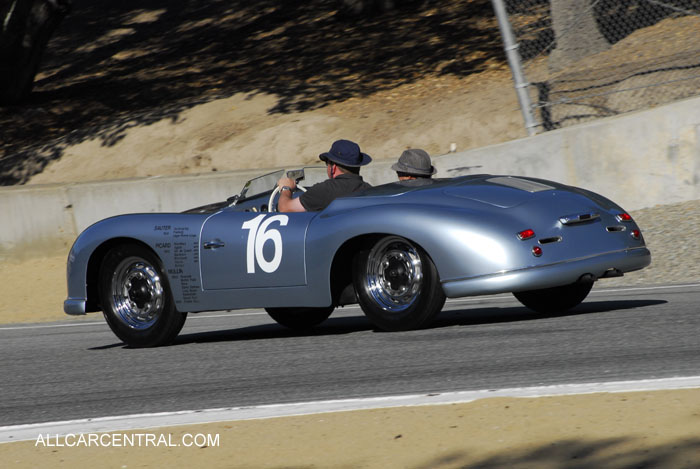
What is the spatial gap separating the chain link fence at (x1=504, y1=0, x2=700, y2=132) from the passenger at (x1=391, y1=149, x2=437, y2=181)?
609 centimetres

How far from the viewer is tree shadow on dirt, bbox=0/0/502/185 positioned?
2147 centimetres

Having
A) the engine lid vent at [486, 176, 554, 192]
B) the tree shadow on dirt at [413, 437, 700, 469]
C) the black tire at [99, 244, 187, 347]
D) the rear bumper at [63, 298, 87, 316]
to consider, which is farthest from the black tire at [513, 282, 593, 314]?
the tree shadow on dirt at [413, 437, 700, 469]

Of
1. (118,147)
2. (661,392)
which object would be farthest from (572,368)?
(118,147)

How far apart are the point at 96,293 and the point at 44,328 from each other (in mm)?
3152

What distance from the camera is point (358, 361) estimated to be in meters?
6.81

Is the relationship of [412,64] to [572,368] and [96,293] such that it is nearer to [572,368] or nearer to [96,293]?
[96,293]

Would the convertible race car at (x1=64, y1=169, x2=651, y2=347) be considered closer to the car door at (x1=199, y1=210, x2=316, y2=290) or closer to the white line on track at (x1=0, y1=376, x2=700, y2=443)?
the car door at (x1=199, y1=210, x2=316, y2=290)

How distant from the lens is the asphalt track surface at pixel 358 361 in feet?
19.3

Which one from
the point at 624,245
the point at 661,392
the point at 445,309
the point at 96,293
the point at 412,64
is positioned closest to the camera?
the point at 661,392

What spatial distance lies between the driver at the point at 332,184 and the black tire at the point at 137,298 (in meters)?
1.11

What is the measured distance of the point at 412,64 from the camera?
21969 mm

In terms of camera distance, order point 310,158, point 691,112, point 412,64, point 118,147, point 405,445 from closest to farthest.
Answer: point 405,445
point 691,112
point 310,158
point 118,147
point 412,64

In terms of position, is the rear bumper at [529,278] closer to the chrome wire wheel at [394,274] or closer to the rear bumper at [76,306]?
the chrome wire wheel at [394,274]

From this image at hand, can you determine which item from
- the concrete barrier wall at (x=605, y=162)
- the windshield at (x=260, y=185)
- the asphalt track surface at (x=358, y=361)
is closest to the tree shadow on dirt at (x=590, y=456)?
the asphalt track surface at (x=358, y=361)
